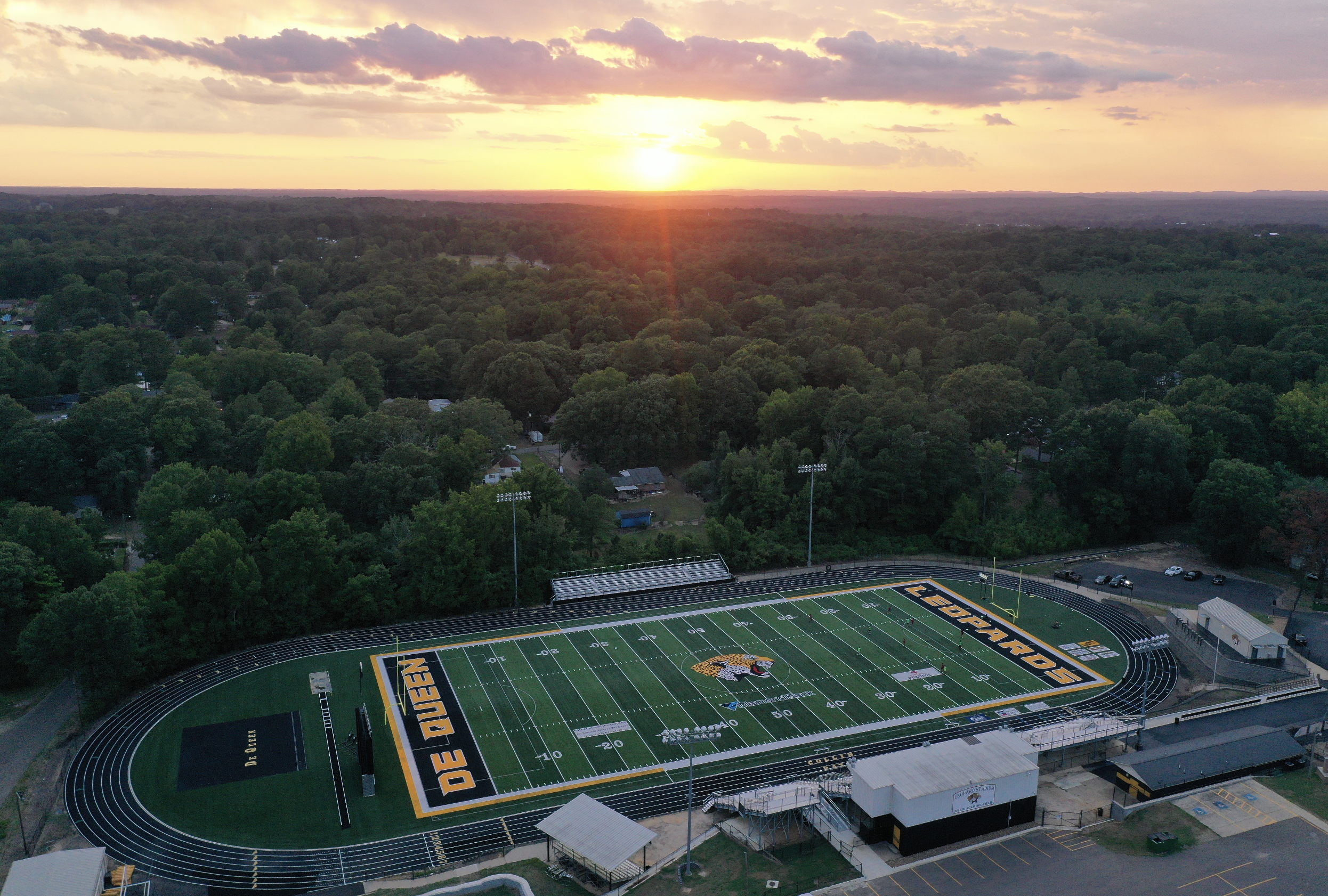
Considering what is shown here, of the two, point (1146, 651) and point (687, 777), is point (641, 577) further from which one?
point (1146, 651)

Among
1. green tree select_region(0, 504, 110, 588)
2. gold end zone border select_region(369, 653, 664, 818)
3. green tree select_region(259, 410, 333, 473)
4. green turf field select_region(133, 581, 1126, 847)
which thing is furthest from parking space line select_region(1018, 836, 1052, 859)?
green tree select_region(259, 410, 333, 473)

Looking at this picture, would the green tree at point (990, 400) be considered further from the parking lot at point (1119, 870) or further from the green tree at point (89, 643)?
the green tree at point (89, 643)

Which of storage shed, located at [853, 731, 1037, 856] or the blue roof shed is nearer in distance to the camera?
storage shed, located at [853, 731, 1037, 856]

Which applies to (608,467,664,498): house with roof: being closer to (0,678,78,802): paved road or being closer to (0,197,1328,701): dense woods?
(0,197,1328,701): dense woods

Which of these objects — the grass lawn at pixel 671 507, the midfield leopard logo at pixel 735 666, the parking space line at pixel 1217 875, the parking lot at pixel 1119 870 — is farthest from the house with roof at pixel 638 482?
the parking space line at pixel 1217 875

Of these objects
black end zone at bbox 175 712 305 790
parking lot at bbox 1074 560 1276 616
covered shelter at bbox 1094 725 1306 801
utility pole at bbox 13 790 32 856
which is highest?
covered shelter at bbox 1094 725 1306 801

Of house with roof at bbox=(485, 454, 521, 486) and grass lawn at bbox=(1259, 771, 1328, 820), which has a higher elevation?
house with roof at bbox=(485, 454, 521, 486)

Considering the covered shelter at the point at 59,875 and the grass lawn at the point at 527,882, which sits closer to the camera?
the covered shelter at the point at 59,875
